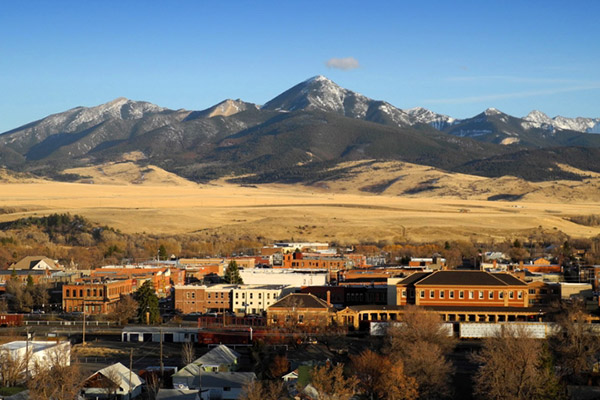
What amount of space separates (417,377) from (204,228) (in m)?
127

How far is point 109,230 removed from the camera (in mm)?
154750

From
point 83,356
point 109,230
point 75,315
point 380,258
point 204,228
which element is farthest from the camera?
point 204,228

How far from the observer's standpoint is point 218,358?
2055 inches

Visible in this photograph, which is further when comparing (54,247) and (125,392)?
(54,247)

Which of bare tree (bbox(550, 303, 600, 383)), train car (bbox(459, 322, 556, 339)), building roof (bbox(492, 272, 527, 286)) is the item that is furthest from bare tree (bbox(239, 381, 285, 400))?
building roof (bbox(492, 272, 527, 286))

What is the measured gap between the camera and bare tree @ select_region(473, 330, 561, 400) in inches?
1655

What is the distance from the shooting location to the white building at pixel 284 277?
8469 centimetres

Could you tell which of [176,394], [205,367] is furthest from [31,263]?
[176,394]

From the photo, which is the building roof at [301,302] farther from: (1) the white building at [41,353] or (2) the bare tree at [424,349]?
(1) the white building at [41,353]

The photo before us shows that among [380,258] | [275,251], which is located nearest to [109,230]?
[275,251]

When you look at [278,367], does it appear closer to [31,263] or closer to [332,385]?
[332,385]

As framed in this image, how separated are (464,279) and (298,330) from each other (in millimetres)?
14020

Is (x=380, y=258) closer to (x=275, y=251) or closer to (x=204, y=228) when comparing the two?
(x=275, y=251)

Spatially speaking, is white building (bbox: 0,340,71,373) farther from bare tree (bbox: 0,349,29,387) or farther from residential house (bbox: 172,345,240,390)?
residential house (bbox: 172,345,240,390)
